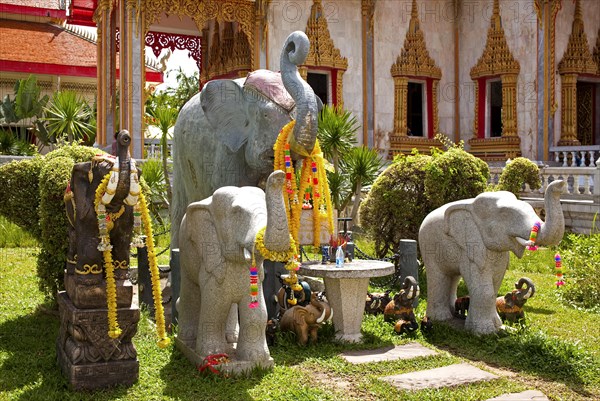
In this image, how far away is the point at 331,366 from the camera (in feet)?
19.0

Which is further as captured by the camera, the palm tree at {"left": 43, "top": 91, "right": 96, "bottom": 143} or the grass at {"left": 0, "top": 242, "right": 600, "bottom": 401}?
the palm tree at {"left": 43, "top": 91, "right": 96, "bottom": 143}

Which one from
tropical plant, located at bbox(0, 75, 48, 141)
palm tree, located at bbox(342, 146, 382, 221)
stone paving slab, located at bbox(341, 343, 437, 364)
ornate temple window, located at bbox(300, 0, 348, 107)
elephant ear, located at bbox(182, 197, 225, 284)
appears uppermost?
ornate temple window, located at bbox(300, 0, 348, 107)

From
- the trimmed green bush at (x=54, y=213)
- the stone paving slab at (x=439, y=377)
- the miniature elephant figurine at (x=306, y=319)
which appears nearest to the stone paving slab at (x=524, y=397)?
the stone paving slab at (x=439, y=377)

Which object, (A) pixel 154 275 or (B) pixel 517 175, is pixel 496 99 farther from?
(A) pixel 154 275

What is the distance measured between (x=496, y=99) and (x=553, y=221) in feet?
40.8

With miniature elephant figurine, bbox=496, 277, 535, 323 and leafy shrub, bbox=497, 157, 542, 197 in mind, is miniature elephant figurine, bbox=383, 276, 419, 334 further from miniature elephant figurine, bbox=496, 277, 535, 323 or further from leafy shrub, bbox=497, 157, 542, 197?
leafy shrub, bbox=497, 157, 542, 197

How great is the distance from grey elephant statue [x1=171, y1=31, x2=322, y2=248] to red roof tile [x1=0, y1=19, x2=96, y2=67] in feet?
51.0

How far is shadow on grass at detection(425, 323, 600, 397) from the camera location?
5684mm

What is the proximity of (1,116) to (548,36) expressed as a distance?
13.4m

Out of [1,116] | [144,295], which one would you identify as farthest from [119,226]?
[1,116]

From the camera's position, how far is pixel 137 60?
48.4 ft

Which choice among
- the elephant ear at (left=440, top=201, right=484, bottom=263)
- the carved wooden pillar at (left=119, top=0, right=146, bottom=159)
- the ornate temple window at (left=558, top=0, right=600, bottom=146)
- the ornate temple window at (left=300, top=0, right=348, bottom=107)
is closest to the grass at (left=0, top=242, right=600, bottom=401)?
the elephant ear at (left=440, top=201, right=484, bottom=263)

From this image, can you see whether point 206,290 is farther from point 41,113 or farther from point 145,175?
point 41,113

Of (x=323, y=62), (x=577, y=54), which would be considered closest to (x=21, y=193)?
(x=323, y=62)
